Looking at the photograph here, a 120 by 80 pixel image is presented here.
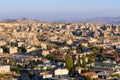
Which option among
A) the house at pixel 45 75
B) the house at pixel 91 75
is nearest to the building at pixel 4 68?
the house at pixel 45 75

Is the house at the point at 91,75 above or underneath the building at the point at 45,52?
above

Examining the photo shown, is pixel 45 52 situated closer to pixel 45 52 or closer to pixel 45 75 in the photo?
pixel 45 52

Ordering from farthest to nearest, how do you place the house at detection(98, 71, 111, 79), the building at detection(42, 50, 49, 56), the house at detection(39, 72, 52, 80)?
the building at detection(42, 50, 49, 56)
the house at detection(98, 71, 111, 79)
the house at detection(39, 72, 52, 80)

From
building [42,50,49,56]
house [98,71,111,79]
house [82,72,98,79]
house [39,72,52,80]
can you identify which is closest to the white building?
house [39,72,52,80]

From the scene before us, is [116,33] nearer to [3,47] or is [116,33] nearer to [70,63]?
[3,47]

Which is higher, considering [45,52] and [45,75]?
[45,75]

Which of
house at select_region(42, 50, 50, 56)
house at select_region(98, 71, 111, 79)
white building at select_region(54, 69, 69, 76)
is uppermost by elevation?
white building at select_region(54, 69, 69, 76)

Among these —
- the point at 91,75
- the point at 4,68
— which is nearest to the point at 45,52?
the point at 4,68

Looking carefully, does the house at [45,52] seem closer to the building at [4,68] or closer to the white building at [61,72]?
the building at [4,68]

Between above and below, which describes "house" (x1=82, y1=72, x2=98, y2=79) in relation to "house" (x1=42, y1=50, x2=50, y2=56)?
above

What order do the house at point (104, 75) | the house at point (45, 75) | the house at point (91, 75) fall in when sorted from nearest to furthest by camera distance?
the house at point (91, 75)
the house at point (45, 75)
the house at point (104, 75)

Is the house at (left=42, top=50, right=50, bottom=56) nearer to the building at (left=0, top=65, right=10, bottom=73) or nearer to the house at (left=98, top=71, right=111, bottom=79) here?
the building at (left=0, top=65, right=10, bottom=73)

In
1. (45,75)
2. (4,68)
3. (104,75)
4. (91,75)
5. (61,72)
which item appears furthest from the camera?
(4,68)
